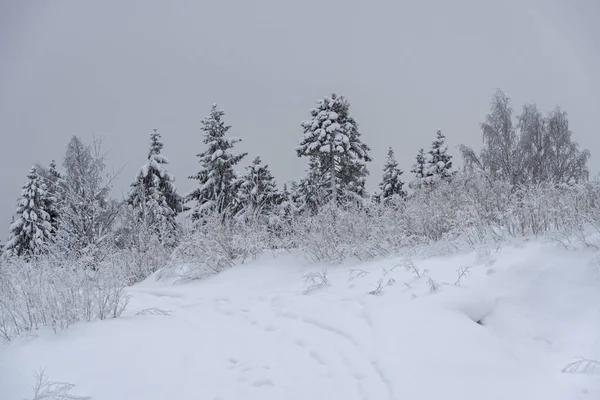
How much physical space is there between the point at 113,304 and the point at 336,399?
2.99 metres

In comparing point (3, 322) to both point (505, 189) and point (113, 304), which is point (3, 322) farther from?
point (505, 189)

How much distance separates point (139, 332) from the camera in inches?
154

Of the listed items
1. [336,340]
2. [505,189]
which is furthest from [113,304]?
[505,189]

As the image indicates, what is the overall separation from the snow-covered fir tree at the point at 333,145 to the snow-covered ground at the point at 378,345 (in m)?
17.1

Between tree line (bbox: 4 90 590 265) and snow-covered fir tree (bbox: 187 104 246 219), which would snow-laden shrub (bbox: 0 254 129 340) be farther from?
snow-covered fir tree (bbox: 187 104 246 219)

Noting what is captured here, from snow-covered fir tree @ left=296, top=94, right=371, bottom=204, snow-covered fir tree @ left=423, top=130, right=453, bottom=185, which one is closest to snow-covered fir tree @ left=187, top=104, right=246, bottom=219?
snow-covered fir tree @ left=296, top=94, right=371, bottom=204

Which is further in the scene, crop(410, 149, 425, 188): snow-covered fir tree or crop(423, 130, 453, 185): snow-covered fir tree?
crop(410, 149, 425, 188): snow-covered fir tree

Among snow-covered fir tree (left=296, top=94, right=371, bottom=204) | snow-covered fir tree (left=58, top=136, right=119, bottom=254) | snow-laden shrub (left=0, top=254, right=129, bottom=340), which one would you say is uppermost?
snow-covered fir tree (left=296, top=94, right=371, bottom=204)

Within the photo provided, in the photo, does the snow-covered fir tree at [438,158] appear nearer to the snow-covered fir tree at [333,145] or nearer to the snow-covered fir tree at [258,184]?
the snow-covered fir tree at [333,145]

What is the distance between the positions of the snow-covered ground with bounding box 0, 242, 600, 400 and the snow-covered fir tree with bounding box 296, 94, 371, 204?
56.2ft

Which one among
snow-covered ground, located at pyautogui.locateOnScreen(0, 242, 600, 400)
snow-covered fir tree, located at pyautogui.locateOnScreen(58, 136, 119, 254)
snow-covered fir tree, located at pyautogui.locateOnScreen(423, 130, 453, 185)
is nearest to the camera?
snow-covered ground, located at pyautogui.locateOnScreen(0, 242, 600, 400)

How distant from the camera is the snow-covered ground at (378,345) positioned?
2.74 metres

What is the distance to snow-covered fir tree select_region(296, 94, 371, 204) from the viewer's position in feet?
71.8

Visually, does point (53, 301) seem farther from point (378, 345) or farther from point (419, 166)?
point (419, 166)
